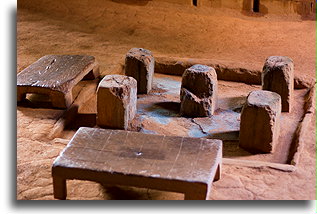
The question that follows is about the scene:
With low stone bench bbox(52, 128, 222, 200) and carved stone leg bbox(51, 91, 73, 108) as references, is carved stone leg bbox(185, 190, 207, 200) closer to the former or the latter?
low stone bench bbox(52, 128, 222, 200)

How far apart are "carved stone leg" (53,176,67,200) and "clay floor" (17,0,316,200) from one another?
81 millimetres

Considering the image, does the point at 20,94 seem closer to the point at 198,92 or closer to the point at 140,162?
the point at 198,92

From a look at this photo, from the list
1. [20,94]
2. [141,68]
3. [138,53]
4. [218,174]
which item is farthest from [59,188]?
[138,53]

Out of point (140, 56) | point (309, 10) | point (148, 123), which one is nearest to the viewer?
point (148, 123)

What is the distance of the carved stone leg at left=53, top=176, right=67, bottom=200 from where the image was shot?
381cm

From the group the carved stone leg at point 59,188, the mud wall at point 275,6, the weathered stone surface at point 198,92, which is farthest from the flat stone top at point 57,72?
the mud wall at point 275,6

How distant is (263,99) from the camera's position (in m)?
4.74

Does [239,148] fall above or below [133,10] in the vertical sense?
below

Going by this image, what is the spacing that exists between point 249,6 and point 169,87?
2.68m

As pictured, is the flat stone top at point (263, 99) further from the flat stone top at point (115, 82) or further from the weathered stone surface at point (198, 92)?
the flat stone top at point (115, 82)

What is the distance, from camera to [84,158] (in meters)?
3.83

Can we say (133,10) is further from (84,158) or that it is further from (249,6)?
(84,158)

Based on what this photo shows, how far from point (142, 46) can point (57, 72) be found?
1.78 m

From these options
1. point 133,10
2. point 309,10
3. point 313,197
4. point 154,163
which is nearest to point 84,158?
point 154,163
